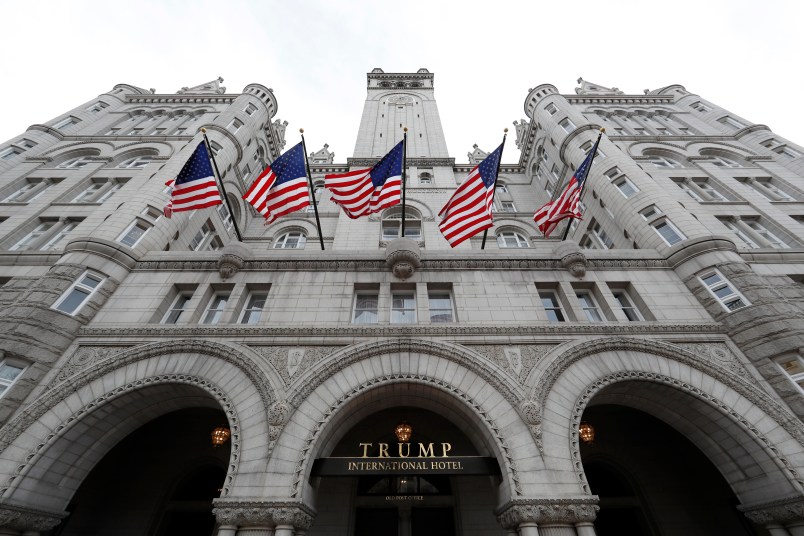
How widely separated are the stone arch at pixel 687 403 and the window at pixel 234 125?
1058 inches

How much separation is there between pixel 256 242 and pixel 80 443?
632 inches

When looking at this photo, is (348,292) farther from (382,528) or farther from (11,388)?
(11,388)

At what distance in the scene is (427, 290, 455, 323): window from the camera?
1441cm

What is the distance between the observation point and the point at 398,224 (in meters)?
24.4

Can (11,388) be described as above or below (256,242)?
below

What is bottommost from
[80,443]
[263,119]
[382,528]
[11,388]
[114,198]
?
[382,528]

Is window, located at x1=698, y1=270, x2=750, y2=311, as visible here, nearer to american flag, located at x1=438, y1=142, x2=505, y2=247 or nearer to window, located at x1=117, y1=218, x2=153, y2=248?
american flag, located at x1=438, y1=142, x2=505, y2=247

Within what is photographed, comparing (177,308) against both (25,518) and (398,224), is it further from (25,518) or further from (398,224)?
(398,224)

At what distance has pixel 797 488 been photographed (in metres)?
9.58

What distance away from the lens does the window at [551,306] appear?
48.3 ft

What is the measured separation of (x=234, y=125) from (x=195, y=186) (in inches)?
610

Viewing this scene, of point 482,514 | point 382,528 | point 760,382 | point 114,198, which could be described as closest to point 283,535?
point 382,528

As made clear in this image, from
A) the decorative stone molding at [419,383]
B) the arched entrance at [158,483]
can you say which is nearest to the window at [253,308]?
the arched entrance at [158,483]

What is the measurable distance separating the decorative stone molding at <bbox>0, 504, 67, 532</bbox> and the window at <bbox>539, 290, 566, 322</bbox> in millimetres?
17535
